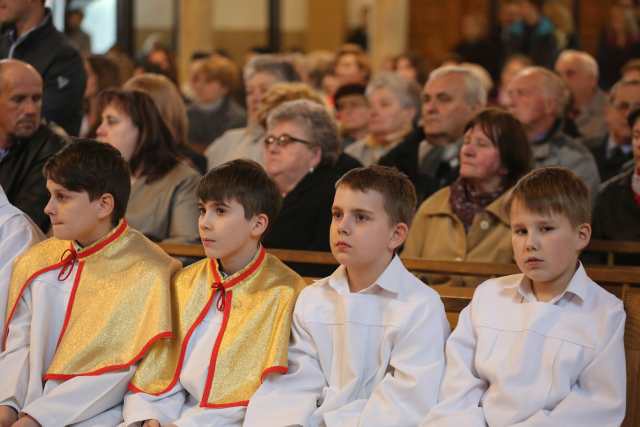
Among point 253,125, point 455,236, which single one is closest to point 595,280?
point 455,236

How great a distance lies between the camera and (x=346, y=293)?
353 cm

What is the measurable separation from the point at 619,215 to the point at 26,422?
2.68 m

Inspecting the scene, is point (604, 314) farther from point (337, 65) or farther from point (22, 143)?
point (337, 65)

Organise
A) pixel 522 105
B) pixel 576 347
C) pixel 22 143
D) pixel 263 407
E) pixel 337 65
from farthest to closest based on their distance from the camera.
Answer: pixel 337 65 < pixel 522 105 < pixel 22 143 < pixel 263 407 < pixel 576 347

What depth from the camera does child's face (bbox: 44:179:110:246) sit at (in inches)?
149

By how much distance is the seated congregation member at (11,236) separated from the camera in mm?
4043

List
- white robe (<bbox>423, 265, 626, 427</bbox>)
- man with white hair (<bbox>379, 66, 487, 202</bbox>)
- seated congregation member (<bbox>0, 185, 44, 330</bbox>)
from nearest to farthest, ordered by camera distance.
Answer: white robe (<bbox>423, 265, 626, 427</bbox>) → seated congregation member (<bbox>0, 185, 44, 330</bbox>) → man with white hair (<bbox>379, 66, 487, 202</bbox>)

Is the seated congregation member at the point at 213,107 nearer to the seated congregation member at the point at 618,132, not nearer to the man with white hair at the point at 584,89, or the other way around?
the man with white hair at the point at 584,89

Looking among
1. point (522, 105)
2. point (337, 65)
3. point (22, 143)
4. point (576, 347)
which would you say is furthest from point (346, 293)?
point (337, 65)

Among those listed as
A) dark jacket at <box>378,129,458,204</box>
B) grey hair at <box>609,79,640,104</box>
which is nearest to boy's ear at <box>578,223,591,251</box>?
dark jacket at <box>378,129,458,204</box>

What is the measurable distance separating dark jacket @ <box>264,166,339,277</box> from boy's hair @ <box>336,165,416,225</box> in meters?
1.35

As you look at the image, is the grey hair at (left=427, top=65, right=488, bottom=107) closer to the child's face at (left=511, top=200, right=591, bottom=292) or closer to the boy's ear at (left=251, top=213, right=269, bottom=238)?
the boy's ear at (left=251, top=213, right=269, bottom=238)

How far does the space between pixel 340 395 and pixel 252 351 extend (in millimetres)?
337

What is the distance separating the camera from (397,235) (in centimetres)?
355
